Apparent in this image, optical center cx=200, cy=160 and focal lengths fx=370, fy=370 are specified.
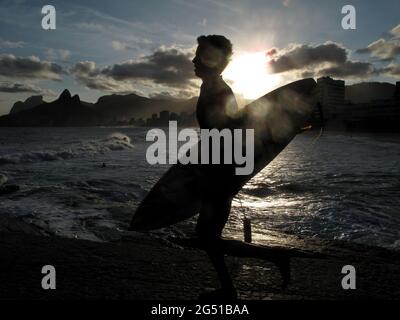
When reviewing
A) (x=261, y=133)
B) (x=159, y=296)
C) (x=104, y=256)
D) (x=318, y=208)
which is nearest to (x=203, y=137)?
(x=261, y=133)

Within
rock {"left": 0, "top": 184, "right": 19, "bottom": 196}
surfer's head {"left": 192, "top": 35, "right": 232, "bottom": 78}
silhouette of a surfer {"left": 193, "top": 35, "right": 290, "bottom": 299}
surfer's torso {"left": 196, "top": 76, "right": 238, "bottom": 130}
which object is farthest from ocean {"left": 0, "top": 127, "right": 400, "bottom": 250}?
surfer's head {"left": 192, "top": 35, "right": 232, "bottom": 78}

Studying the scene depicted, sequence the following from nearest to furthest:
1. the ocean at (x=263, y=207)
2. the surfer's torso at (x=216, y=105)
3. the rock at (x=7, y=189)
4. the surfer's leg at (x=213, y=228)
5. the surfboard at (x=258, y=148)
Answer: the surfer's torso at (x=216, y=105), the surfer's leg at (x=213, y=228), the surfboard at (x=258, y=148), the ocean at (x=263, y=207), the rock at (x=7, y=189)

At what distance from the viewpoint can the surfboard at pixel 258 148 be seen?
372 centimetres

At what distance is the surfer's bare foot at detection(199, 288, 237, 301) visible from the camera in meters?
3.50

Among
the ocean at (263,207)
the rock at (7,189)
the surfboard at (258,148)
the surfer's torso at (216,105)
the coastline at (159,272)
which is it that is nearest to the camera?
the surfer's torso at (216,105)

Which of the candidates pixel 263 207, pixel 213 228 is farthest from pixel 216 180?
pixel 263 207

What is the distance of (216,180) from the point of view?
3402 mm

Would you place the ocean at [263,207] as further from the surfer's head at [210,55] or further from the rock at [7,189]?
the surfer's head at [210,55]

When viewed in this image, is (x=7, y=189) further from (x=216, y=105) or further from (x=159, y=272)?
(x=216, y=105)

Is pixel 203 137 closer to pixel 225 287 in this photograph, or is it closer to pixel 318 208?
pixel 225 287

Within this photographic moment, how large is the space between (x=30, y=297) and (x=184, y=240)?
1.68m

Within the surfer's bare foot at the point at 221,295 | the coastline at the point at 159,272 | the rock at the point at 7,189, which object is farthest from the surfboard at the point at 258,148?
the rock at the point at 7,189

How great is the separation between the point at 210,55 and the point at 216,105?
0.50 meters

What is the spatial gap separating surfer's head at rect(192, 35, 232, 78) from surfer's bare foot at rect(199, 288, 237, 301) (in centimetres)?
203
